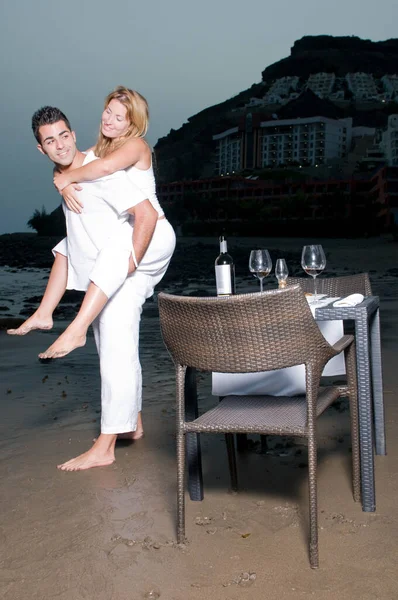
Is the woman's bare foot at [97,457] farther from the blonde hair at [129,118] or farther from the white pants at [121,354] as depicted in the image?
the blonde hair at [129,118]

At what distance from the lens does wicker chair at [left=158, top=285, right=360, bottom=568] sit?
2.04 m

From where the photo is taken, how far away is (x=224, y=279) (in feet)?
8.91

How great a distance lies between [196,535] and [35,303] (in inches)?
544

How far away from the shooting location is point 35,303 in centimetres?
1569

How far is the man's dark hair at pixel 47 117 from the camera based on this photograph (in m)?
2.92

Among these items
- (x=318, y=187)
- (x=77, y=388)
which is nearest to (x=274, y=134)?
(x=318, y=187)

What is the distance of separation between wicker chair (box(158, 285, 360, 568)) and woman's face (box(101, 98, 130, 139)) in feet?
3.45

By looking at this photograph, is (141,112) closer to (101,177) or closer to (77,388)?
(101,177)

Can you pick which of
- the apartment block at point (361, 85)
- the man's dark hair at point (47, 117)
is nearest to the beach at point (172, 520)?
the man's dark hair at point (47, 117)

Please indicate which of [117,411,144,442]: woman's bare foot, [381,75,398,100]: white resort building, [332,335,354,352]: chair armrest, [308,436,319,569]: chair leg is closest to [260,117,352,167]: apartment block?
[381,75,398,100]: white resort building

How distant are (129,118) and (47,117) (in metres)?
0.32

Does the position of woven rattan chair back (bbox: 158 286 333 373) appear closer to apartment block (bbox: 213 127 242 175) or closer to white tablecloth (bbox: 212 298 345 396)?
white tablecloth (bbox: 212 298 345 396)

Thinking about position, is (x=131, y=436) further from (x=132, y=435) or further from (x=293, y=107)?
(x=293, y=107)

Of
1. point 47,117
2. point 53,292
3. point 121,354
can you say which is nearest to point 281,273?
point 121,354
